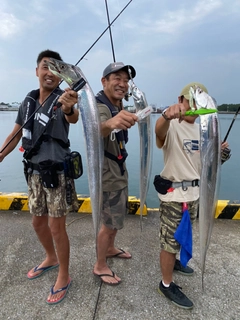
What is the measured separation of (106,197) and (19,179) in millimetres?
9044

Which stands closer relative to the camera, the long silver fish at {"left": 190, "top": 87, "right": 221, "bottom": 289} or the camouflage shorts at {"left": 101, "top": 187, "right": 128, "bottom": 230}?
the long silver fish at {"left": 190, "top": 87, "right": 221, "bottom": 289}

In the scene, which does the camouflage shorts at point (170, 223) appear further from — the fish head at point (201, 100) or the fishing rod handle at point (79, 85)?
the fishing rod handle at point (79, 85)

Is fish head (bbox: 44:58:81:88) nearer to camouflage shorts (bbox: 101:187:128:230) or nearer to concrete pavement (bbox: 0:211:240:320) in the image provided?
camouflage shorts (bbox: 101:187:128:230)

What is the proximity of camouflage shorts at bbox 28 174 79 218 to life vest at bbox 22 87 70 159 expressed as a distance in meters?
0.30

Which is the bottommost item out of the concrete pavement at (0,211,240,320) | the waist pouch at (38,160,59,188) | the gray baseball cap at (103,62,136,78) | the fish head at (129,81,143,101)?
the concrete pavement at (0,211,240,320)

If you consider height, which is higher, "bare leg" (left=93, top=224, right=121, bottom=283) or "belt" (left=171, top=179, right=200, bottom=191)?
"belt" (left=171, top=179, right=200, bottom=191)

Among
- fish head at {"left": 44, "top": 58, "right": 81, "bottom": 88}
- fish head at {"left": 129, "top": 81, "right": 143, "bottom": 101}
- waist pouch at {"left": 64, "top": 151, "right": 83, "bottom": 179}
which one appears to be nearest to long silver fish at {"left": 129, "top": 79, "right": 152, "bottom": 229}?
fish head at {"left": 129, "top": 81, "right": 143, "bottom": 101}

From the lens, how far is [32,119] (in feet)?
7.83

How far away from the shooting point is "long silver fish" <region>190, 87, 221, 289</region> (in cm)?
157

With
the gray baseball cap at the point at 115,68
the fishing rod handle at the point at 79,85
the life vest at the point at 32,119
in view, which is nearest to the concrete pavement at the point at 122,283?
the life vest at the point at 32,119

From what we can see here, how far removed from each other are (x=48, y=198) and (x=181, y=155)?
1.35 meters

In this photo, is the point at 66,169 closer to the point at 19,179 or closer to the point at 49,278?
the point at 49,278

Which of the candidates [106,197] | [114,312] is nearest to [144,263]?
[114,312]

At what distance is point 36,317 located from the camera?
213 centimetres
